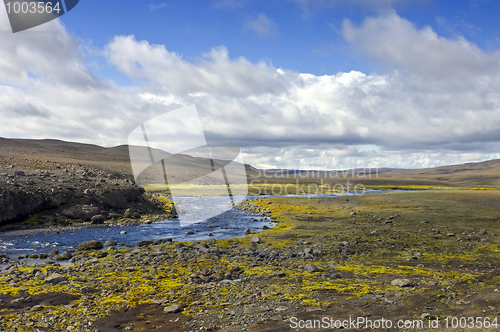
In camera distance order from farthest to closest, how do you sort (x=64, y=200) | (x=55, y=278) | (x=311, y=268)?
(x=64, y=200) → (x=311, y=268) → (x=55, y=278)

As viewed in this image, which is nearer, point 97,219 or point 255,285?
point 255,285

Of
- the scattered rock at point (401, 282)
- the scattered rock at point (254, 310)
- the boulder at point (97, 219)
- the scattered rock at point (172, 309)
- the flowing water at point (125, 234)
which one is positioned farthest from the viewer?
the boulder at point (97, 219)

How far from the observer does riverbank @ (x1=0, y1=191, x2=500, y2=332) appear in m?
9.50

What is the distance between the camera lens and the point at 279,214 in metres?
36.4

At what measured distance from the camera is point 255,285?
12.4m

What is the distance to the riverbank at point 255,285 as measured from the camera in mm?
9500

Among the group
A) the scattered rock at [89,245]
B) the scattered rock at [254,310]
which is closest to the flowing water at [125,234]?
the scattered rock at [89,245]

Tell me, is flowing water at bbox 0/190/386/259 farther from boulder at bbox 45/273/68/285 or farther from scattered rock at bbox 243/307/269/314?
scattered rock at bbox 243/307/269/314

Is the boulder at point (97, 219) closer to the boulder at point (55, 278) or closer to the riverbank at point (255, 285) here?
the riverbank at point (255, 285)

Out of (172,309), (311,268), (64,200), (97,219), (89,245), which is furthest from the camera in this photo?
(64,200)

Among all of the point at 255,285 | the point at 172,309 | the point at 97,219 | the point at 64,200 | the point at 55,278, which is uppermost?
the point at 64,200

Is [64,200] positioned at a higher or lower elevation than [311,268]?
higher

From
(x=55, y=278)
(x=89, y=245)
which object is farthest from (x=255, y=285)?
(x=89, y=245)

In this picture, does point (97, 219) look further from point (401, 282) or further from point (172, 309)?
point (401, 282)
